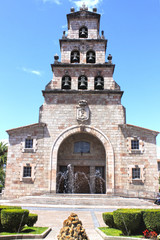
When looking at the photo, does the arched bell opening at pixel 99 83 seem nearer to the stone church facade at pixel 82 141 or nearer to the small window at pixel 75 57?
the stone church facade at pixel 82 141

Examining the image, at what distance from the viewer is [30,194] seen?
1938 centimetres

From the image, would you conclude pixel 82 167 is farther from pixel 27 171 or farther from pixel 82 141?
pixel 27 171

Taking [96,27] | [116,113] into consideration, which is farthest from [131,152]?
[96,27]

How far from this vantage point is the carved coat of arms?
69.6 feet

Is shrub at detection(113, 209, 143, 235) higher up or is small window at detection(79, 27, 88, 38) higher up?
small window at detection(79, 27, 88, 38)

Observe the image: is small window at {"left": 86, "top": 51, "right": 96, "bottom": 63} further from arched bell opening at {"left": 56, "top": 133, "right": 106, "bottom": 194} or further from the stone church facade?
arched bell opening at {"left": 56, "top": 133, "right": 106, "bottom": 194}

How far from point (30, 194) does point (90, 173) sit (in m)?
5.85

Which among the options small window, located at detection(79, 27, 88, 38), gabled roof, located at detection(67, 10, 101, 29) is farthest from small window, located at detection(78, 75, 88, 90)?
gabled roof, located at detection(67, 10, 101, 29)

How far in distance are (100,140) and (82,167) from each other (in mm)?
3396

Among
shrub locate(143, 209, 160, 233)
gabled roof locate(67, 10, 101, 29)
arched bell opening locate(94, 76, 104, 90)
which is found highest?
gabled roof locate(67, 10, 101, 29)

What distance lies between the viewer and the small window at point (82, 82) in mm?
22222

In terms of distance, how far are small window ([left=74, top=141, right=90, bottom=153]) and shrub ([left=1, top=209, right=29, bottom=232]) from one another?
575 inches

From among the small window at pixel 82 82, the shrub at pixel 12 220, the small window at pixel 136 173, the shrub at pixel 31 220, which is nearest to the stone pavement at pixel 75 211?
the shrub at pixel 31 220

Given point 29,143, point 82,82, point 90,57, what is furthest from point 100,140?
point 90,57
